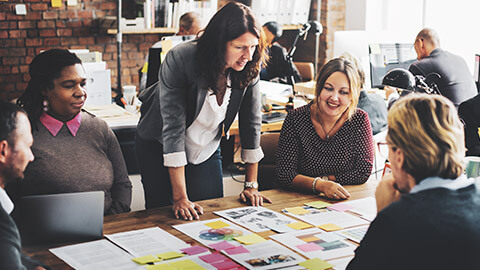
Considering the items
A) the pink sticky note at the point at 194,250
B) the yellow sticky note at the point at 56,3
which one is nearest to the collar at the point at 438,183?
the pink sticky note at the point at 194,250

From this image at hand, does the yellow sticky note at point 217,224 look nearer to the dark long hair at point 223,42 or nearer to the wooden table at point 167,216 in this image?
the wooden table at point 167,216

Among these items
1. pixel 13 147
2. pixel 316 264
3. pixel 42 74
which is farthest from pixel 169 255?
pixel 42 74

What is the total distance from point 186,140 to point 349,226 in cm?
70

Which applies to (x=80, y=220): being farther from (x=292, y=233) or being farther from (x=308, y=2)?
(x=308, y=2)

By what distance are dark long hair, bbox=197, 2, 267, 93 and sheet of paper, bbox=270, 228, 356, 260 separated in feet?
1.98

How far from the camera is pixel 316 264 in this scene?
1.64m

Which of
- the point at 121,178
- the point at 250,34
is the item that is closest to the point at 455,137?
the point at 250,34

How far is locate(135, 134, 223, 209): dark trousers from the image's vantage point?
2.34m

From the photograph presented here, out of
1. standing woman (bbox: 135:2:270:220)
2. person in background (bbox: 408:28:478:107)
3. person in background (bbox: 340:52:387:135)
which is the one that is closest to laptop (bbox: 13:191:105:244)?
standing woman (bbox: 135:2:270:220)

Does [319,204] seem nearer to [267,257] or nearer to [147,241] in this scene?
[267,257]

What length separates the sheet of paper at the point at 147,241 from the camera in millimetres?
1707

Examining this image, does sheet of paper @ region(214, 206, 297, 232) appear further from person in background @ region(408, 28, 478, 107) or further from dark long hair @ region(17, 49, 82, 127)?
person in background @ region(408, 28, 478, 107)

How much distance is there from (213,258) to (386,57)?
145 inches

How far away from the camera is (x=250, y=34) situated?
202cm
